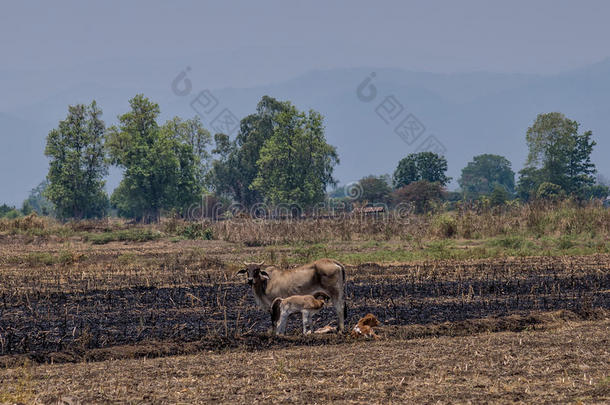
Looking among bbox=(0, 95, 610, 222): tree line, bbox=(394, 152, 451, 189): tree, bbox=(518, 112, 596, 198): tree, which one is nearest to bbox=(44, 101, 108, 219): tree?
bbox=(0, 95, 610, 222): tree line

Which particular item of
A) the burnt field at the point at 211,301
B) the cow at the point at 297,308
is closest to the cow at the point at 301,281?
the burnt field at the point at 211,301

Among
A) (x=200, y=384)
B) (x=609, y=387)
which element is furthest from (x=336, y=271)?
(x=609, y=387)

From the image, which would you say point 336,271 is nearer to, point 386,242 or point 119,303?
point 119,303

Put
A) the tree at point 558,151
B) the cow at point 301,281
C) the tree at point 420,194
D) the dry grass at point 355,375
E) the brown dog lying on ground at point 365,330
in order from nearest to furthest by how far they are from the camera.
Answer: the dry grass at point 355,375 → the brown dog lying on ground at point 365,330 → the cow at point 301,281 → the tree at point 420,194 → the tree at point 558,151

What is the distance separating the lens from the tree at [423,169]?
111875mm

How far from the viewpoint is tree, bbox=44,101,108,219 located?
79500 mm

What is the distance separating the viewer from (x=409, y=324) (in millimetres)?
15000

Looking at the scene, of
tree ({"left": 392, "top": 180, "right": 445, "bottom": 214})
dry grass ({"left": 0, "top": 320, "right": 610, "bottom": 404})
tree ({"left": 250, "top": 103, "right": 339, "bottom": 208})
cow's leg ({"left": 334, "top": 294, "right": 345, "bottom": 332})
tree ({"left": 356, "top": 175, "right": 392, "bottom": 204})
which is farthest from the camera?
tree ({"left": 356, "top": 175, "right": 392, "bottom": 204})

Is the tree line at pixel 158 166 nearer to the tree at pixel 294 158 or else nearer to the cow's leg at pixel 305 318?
the tree at pixel 294 158

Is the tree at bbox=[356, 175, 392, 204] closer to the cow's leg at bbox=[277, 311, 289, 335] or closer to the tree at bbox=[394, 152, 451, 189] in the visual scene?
the tree at bbox=[394, 152, 451, 189]

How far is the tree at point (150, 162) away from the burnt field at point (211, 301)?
5016 cm

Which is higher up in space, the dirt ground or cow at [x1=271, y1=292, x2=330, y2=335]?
cow at [x1=271, y1=292, x2=330, y2=335]

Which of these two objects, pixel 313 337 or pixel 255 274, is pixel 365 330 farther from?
pixel 255 274

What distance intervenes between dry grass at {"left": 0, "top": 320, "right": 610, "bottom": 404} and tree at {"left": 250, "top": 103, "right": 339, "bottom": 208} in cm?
6810
